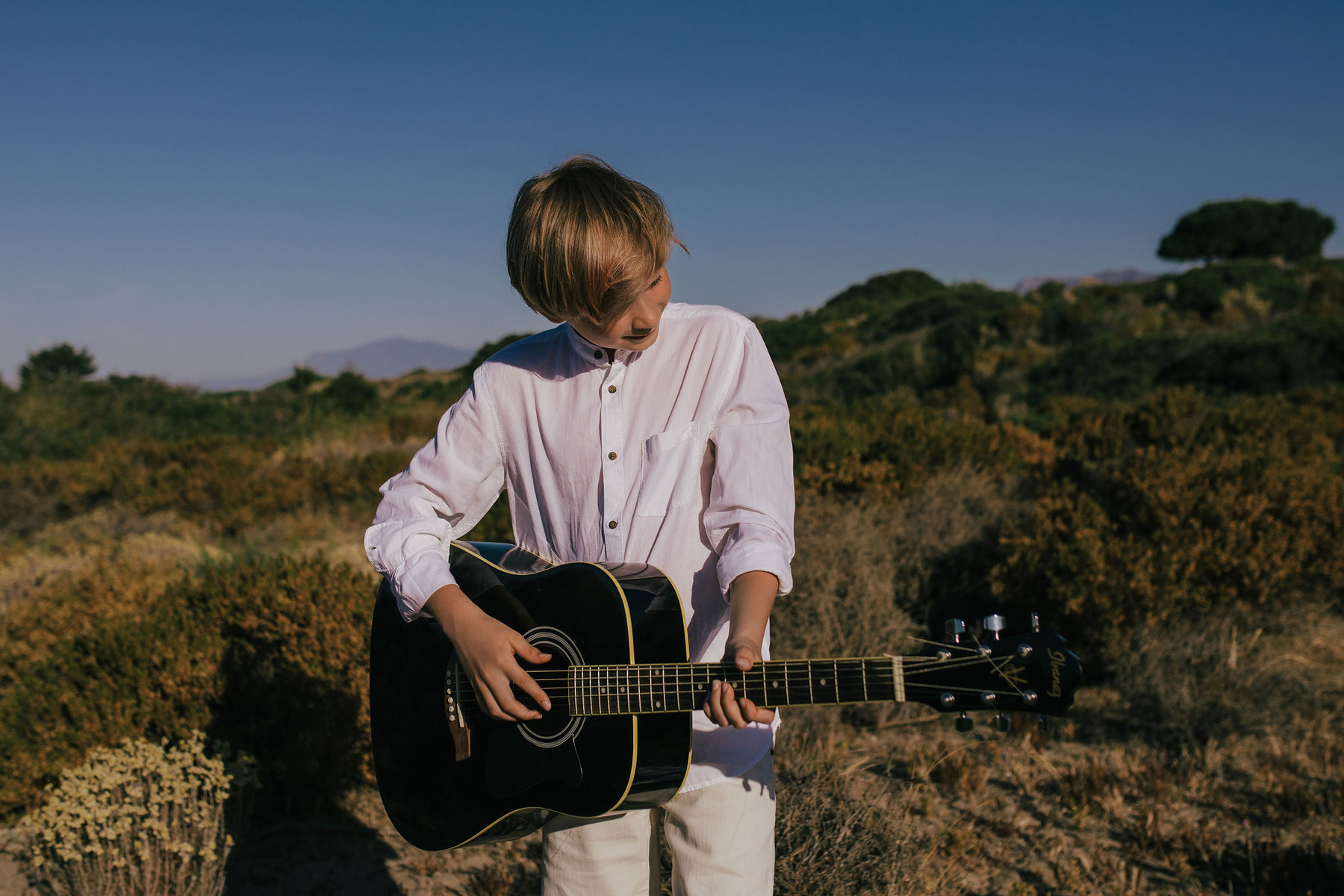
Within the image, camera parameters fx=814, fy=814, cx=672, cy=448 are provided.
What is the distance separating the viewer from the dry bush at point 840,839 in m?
2.51

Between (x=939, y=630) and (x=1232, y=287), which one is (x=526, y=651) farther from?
(x=1232, y=287)

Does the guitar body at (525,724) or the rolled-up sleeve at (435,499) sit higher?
the rolled-up sleeve at (435,499)

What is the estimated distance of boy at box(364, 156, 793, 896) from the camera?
137cm

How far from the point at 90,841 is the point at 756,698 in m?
2.64

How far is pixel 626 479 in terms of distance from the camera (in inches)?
59.8

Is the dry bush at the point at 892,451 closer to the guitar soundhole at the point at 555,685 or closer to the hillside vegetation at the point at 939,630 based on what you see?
the hillside vegetation at the point at 939,630

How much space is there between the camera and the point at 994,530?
17.2 feet

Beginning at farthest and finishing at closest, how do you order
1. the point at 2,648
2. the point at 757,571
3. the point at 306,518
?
the point at 306,518
the point at 2,648
the point at 757,571

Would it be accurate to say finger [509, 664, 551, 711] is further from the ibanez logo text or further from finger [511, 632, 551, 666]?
the ibanez logo text

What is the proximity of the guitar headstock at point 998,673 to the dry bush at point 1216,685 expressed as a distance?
3140 millimetres

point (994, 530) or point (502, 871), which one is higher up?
point (994, 530)

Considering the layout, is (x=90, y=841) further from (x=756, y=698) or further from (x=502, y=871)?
(x=756, y=698)

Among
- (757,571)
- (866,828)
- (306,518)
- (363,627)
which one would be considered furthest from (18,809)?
(306,518)

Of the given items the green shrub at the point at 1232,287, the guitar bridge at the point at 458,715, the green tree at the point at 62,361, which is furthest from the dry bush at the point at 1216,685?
the green tree at the point at 62,361
